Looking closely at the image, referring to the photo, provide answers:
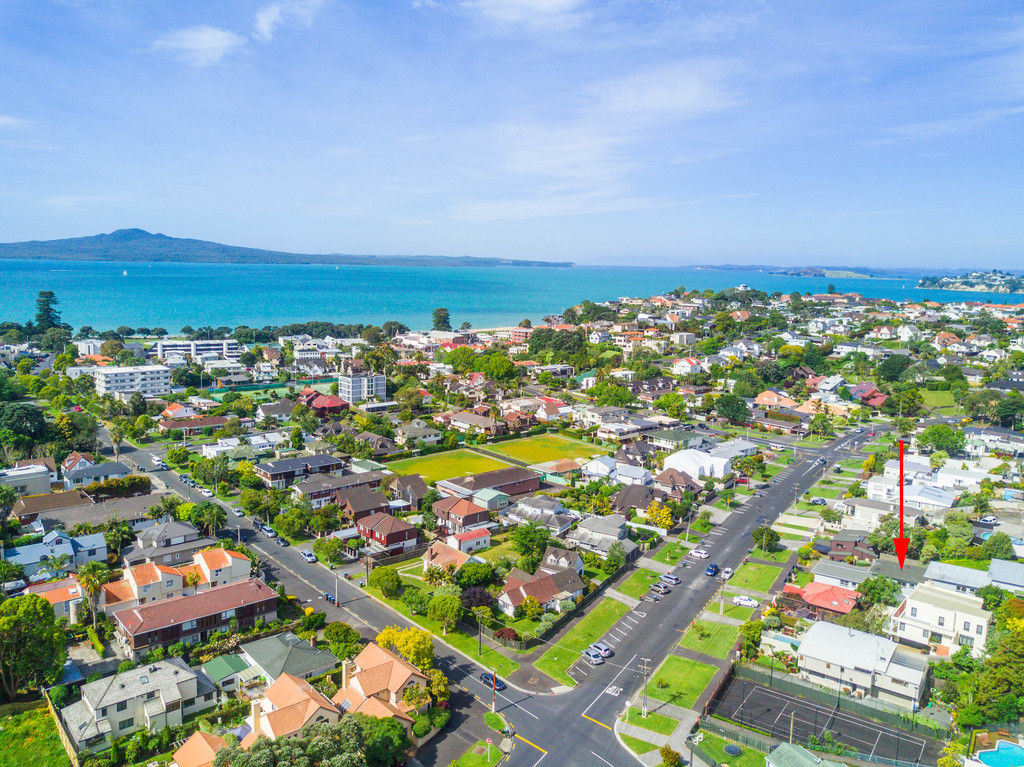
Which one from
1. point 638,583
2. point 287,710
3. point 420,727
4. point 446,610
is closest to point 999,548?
point 638,583

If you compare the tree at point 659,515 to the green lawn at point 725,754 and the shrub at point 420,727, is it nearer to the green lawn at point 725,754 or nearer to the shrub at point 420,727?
the green lawn at point 725,754

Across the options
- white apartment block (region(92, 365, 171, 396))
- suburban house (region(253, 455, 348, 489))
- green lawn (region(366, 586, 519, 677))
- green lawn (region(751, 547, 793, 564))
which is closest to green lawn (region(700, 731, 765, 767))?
green lawn (region(366, 586, 519, 677))

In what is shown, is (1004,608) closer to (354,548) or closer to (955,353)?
(354,548)

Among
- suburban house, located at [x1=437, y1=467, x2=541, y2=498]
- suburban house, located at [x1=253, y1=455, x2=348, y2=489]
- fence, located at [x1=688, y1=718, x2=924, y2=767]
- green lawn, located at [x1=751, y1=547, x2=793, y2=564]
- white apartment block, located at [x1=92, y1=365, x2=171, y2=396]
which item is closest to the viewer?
fence, located at [x1=688, y1=718, x2=924, y2=767]

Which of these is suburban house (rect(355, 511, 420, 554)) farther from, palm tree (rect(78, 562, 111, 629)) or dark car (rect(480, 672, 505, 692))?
palm tree (rect(78, 562, 111, 629))

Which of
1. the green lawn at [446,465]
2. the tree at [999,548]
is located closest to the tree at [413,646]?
the green lawn at [446,465]

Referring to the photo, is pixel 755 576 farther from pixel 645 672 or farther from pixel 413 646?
pixel 413 646
